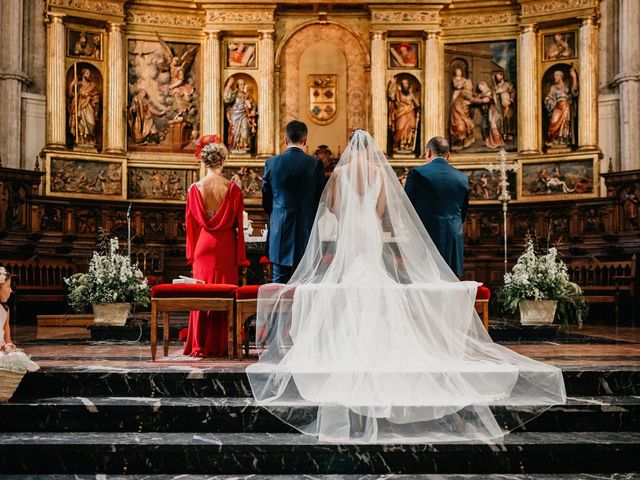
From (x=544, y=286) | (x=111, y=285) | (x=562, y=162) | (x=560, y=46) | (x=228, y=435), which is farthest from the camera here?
(x=560, y=46)

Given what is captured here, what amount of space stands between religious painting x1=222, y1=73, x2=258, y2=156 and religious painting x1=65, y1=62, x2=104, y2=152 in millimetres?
2606

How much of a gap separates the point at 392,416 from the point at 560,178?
10.9m

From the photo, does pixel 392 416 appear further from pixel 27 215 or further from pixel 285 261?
pixel 27 215

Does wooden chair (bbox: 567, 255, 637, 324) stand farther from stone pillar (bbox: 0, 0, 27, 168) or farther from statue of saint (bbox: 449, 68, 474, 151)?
stone pillar (bbox: 0, 0, 27, 168)

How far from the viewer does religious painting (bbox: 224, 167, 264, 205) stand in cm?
1570

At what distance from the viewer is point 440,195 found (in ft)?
24.5

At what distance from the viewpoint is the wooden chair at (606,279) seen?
1254 centimetres

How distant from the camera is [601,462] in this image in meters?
5.38

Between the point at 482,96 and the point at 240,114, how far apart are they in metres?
5.17

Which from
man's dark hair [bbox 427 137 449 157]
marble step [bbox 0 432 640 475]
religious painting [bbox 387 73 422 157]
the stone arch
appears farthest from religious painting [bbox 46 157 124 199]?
marble step [bbox 0 432 640 475]

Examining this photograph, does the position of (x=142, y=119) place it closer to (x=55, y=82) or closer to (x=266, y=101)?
(x=55, y=82)

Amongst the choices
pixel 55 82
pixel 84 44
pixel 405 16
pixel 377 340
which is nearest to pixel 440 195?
pixel 377 340

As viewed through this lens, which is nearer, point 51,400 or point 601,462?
point 601,462

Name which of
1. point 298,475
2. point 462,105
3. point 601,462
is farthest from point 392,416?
point 462,105
